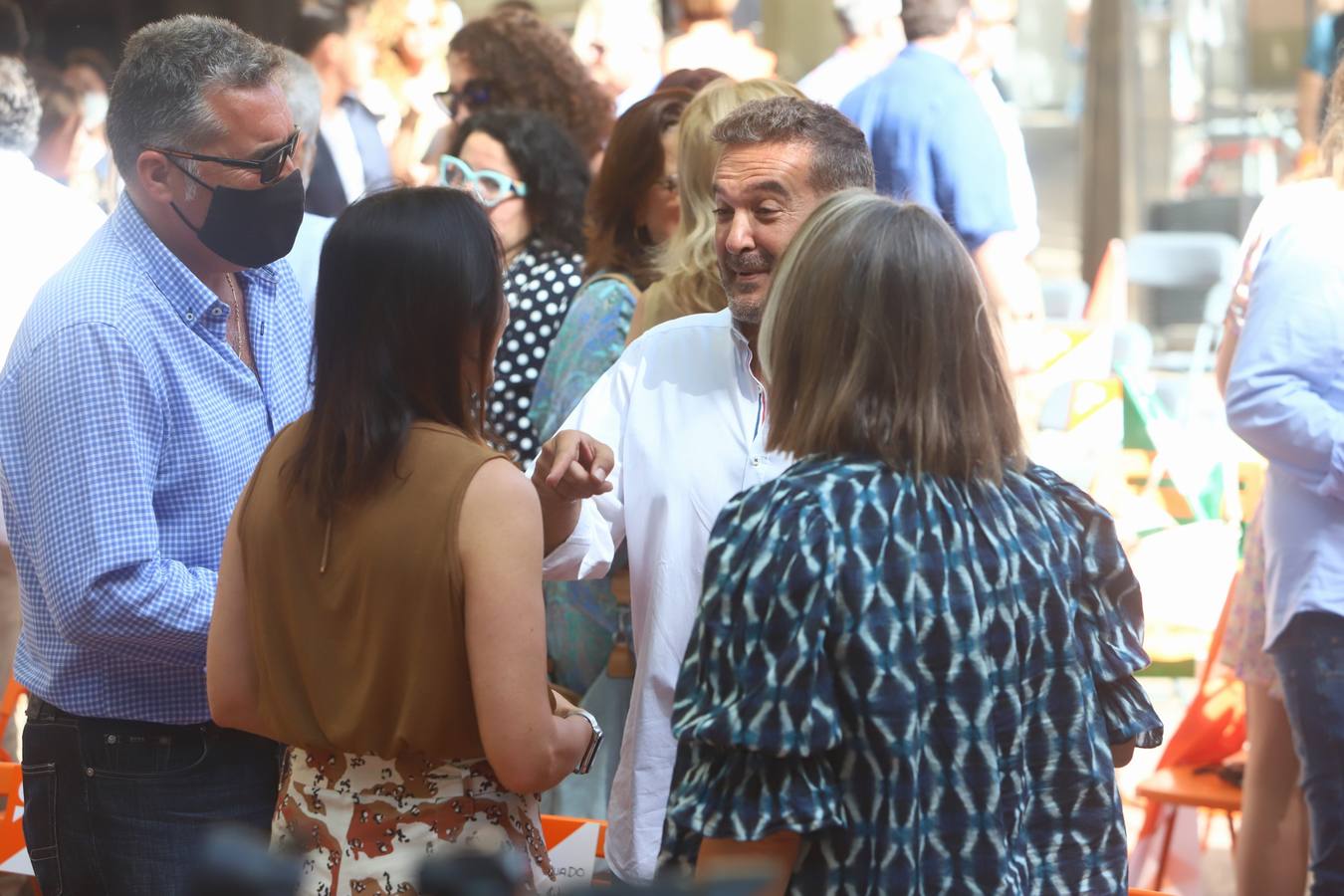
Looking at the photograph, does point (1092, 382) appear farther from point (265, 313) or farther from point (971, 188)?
Answer: point (265, 313)

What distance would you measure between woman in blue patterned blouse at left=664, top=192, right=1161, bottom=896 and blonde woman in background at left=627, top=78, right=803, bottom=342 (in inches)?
41.1

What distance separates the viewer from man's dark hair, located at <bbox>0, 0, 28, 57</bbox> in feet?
20.8

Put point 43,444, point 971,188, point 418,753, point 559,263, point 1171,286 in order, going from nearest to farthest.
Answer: point 418,753 < point 43,444 < point 559,263 < point 971,188 < point 1171,286

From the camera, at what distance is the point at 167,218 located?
2215mm

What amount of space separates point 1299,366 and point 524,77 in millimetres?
2711

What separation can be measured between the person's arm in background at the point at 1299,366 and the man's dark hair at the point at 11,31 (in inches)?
203

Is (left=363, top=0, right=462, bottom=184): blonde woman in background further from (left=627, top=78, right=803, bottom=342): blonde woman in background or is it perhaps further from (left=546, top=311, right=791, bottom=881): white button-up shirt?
(left=546, top=311, right=791, bottom=881): white button-up shirt

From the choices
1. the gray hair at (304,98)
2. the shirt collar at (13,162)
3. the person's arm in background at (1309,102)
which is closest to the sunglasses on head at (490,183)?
the gray hair at (304,98)

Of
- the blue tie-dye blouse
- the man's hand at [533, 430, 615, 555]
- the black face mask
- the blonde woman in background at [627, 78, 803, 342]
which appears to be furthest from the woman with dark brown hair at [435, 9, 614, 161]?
the blue tie-dye blouse

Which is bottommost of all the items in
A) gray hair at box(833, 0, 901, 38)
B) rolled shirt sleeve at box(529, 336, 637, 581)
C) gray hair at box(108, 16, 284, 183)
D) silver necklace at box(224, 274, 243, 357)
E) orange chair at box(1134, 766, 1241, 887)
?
orange chair at box(1134, 766, 1241, 887)

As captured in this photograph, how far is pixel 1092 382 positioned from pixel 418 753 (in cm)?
429

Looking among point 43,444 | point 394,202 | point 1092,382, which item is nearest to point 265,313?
point 43,444

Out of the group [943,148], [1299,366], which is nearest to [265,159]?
[1299,366]

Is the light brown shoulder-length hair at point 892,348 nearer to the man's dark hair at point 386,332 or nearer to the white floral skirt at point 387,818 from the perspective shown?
the man's dark hair at point 386,332
